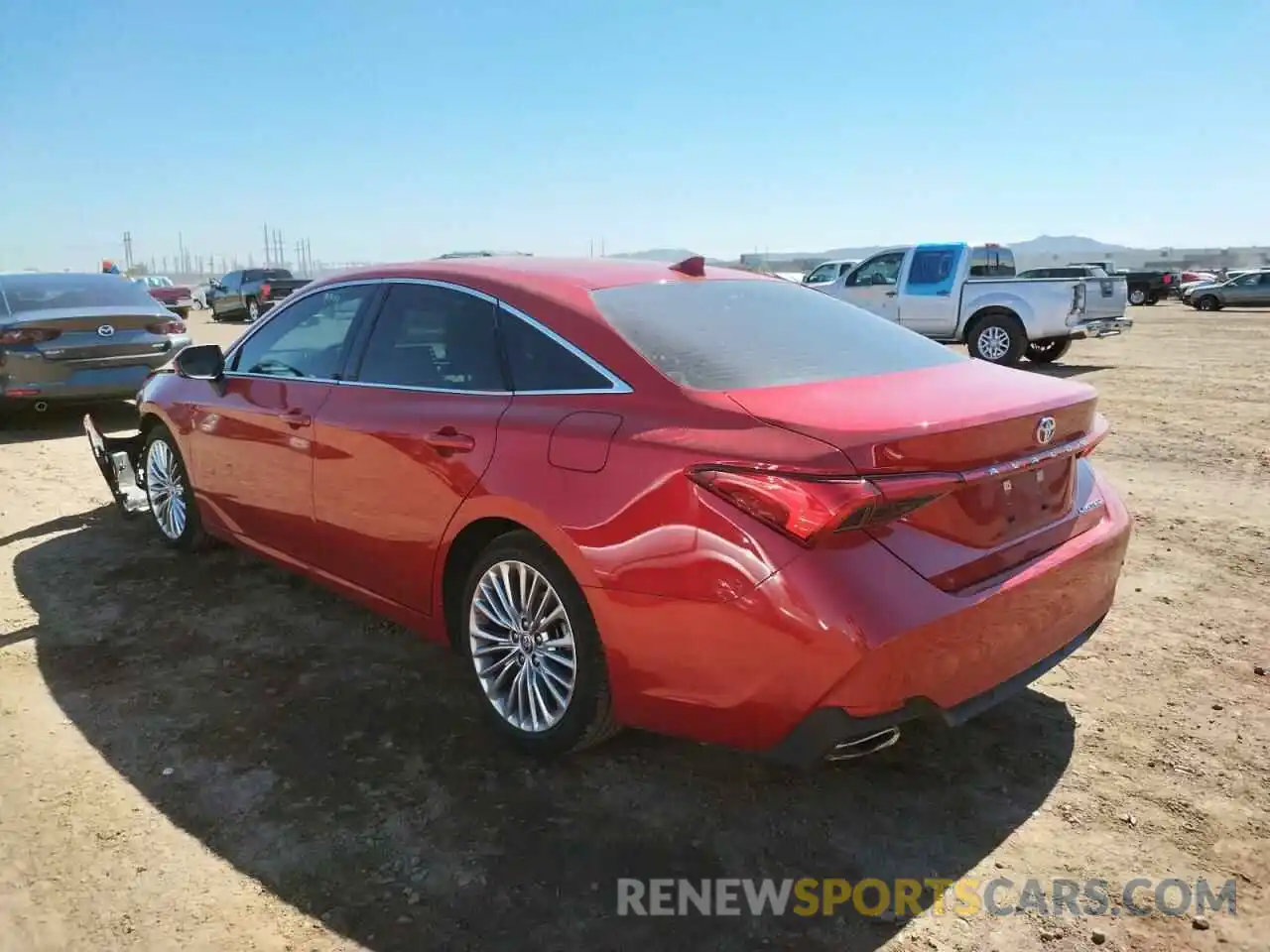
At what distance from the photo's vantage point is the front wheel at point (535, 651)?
2.92 metres

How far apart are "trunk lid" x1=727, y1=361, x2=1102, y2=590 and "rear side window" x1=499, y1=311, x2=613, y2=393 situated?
537 mm

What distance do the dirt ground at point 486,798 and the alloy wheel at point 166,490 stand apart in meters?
0.77

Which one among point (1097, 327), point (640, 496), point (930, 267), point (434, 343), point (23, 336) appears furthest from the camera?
point (930, 267)

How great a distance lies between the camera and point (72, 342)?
864 centimetres

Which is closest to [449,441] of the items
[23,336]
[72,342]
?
[72,342]

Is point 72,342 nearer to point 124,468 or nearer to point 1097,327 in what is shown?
point 124,468

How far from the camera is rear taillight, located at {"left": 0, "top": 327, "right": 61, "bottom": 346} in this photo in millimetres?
8477

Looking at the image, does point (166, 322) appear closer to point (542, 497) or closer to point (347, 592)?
point (347, 592)

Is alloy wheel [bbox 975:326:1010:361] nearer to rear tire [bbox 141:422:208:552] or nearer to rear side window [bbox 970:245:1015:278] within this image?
rear side window [bbox 970:245:1015:278]

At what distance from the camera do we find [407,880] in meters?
2.60

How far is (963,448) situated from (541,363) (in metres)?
1.35

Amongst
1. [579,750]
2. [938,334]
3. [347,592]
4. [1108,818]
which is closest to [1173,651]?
[1108,818]

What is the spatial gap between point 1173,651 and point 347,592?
136 inches

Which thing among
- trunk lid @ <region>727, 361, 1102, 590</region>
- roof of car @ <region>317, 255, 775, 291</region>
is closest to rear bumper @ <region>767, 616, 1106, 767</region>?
trunk lid @ <region>727, 361, 1102, 590</region>
